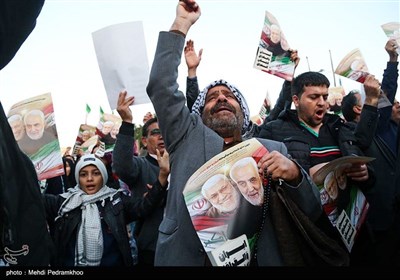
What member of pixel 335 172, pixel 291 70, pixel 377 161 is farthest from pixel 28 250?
pixel 291 70

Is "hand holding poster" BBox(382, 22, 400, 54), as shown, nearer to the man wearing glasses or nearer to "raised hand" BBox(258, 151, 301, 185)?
the man wearing glasses

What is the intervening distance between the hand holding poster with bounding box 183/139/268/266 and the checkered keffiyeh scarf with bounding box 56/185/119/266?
145 cm

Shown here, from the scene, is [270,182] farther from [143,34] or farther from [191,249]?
[143,34]

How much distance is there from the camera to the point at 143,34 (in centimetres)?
282

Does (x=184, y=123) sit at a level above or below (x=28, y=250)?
above

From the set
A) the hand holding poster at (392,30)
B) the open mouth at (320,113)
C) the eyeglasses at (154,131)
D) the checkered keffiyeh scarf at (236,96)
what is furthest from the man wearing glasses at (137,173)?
the hand holding poster at (392,30)

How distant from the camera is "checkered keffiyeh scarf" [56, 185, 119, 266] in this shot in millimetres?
3053

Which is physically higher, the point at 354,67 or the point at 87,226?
the point at 354,67

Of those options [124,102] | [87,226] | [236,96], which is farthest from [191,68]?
[87,226]

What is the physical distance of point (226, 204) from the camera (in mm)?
1797

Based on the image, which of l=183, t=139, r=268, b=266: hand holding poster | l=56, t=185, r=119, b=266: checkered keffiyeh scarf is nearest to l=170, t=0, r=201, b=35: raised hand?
l=183, t=139, r=268, b=266: hand holding poster

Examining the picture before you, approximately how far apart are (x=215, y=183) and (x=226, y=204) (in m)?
0.09

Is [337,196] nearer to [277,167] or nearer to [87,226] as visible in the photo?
[277,167]

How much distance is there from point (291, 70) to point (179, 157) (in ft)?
6.92
